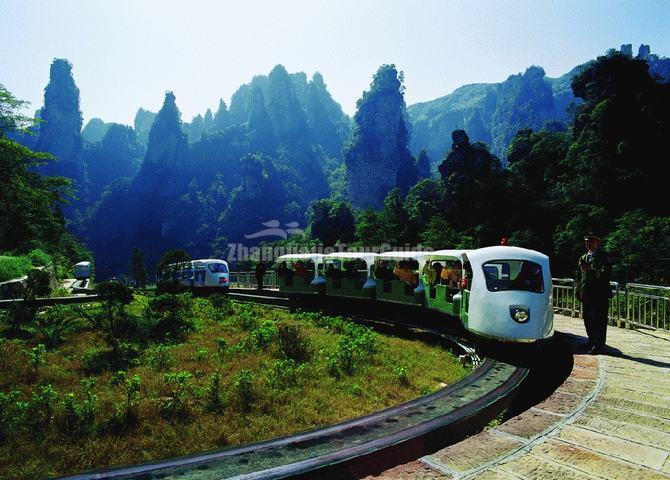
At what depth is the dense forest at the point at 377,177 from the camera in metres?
34.5

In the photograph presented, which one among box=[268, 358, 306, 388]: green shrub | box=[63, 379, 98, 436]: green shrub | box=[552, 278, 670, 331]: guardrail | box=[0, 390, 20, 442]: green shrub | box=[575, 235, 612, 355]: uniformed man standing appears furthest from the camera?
box=[552, 278, 670, 331]: guardrail

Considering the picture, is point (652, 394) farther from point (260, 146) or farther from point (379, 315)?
point (260, 146)

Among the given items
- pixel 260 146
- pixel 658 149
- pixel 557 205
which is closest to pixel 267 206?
pixel 260 146

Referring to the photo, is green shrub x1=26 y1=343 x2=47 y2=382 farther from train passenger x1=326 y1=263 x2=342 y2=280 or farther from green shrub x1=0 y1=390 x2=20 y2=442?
train passenger x1=326 y1=263 x2=342 y2=280

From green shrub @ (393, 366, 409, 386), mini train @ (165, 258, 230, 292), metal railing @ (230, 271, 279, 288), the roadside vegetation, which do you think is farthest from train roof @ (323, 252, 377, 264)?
metal railing @ (230, 271, 279, 288)

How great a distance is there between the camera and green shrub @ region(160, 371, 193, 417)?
19.5 ft

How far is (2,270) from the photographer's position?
1892cm

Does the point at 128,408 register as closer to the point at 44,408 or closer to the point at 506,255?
the point at 44,408

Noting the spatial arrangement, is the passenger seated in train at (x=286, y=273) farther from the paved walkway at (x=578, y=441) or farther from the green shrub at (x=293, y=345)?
the paved walkway at (x=578, y=441)

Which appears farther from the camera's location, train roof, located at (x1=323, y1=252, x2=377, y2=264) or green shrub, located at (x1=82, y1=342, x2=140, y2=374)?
train roof, located at (x1=323, y1=252, x2=377, y2=264)

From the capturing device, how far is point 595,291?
768 centimetres

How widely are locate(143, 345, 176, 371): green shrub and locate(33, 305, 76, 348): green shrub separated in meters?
2.47

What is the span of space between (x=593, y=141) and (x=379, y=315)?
105ft

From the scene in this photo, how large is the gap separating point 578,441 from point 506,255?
5.59m
